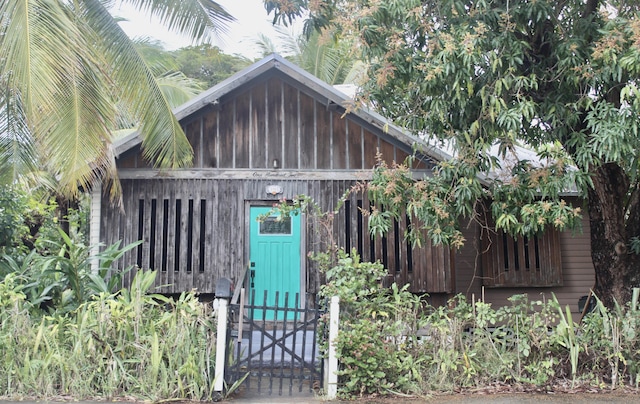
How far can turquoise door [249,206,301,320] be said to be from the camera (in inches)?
391

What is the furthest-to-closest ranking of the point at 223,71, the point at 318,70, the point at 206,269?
the point at 223,71, the point at 318,70, the point at 206,269

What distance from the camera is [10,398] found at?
6.12 m

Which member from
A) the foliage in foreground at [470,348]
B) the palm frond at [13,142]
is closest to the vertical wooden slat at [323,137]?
the foliage in foreground at [470,348]

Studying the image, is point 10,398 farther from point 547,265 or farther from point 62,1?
point 547,265

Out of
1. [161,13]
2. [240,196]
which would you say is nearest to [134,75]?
[161,13]

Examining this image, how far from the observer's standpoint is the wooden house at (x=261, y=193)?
9.82 m

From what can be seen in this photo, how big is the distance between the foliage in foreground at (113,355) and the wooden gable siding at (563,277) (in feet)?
21.1

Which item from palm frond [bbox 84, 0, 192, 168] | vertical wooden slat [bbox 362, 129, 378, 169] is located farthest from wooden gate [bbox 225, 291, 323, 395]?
vertical wooden slat [bbox 362, 129, 378, 169]

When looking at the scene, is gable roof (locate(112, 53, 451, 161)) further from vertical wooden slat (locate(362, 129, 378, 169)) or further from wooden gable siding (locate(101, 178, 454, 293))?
wooden gable siding (locate(101, 178, 454, 293))

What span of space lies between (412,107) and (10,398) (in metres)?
5.98

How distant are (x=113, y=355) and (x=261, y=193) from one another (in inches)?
172

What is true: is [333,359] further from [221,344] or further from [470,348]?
[470,348]

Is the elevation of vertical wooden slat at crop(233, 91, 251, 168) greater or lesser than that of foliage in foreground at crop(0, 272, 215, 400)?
greater

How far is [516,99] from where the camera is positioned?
716cm
